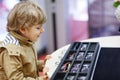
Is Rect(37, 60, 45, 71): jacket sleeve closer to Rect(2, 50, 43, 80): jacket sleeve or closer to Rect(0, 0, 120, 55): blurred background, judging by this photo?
Rect(2, 50, 43, 80): jacket sleeve

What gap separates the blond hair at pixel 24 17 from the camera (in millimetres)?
1345

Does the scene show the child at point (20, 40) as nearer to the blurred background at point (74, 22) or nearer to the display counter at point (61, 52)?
the display counter at point (61, 52)

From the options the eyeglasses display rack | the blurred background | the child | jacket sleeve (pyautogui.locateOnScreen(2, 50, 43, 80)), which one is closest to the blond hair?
the child

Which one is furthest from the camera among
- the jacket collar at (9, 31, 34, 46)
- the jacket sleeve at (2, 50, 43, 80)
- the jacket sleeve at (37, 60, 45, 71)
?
the jacket sleeve at (37, 60, 45, 71)

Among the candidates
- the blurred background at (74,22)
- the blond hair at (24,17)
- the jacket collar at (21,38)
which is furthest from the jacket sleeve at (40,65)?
the blurred background at (74,22)

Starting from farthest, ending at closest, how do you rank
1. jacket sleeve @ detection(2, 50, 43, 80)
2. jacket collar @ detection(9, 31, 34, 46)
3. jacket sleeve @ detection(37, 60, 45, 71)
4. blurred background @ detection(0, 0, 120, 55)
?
blurred background @ detection(0, 0, 120, 55) → jacket sleeve @ detection(37, 60, 45, 71) → jacket collar @ detection(9, 31, 34, 46) → jacket sleeve @ detection(2, 50, 43, 80)

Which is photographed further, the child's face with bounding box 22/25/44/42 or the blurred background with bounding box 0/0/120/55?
the blurred background with bounding box 0/0/120/55

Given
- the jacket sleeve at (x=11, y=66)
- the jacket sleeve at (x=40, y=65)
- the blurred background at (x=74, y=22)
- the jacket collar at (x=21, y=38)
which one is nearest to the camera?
the jacket sleeve at (x=11, y=66)

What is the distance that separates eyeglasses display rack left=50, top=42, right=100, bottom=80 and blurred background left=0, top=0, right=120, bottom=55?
1.51 meters

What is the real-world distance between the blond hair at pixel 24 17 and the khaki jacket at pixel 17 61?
7 centimetres

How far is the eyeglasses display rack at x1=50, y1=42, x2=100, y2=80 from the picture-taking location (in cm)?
143

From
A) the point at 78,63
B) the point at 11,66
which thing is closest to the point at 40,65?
the point at 78,63

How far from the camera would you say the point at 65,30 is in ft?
11.8

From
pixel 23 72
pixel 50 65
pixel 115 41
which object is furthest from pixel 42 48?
pixel 23 72
